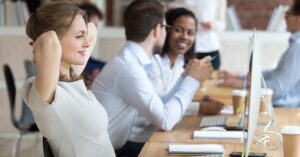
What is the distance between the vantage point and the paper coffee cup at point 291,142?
2.29 metres

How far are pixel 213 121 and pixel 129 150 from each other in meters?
0.42

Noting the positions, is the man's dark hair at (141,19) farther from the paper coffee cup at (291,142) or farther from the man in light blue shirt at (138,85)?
the paper coffee cup at (291,142)

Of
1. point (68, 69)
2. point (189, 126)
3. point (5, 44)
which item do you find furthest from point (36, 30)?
point (5, 44)

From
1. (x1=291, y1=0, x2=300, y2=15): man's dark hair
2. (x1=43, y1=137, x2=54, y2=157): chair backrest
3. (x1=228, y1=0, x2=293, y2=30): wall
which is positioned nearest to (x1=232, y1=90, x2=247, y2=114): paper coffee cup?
(x1=291, y1=0, x2=300, y2=15): man's dark hair

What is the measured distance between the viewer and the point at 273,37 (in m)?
6.14

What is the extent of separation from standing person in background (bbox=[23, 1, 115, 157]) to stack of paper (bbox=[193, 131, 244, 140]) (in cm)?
46

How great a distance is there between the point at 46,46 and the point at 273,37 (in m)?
4.31

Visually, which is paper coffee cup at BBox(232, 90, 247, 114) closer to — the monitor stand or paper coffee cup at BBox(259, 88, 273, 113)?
paper coffee cup at BBox(259, 88, 273, 113)

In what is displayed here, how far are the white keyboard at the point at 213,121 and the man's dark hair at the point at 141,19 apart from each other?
50 cm

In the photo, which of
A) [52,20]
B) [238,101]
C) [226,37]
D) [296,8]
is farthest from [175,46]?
[226,37]

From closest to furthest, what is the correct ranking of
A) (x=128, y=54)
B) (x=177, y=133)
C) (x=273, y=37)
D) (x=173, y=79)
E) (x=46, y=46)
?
(x=46, y=46)
(x=177, y=133)
(x=128, y=54)
(x=173, y=79)
(x=273, y=37)

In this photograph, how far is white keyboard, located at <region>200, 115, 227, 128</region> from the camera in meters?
3.05

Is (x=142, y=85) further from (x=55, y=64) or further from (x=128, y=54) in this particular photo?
(x=55, y=64)

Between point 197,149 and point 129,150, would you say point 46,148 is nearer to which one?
point 197,149
